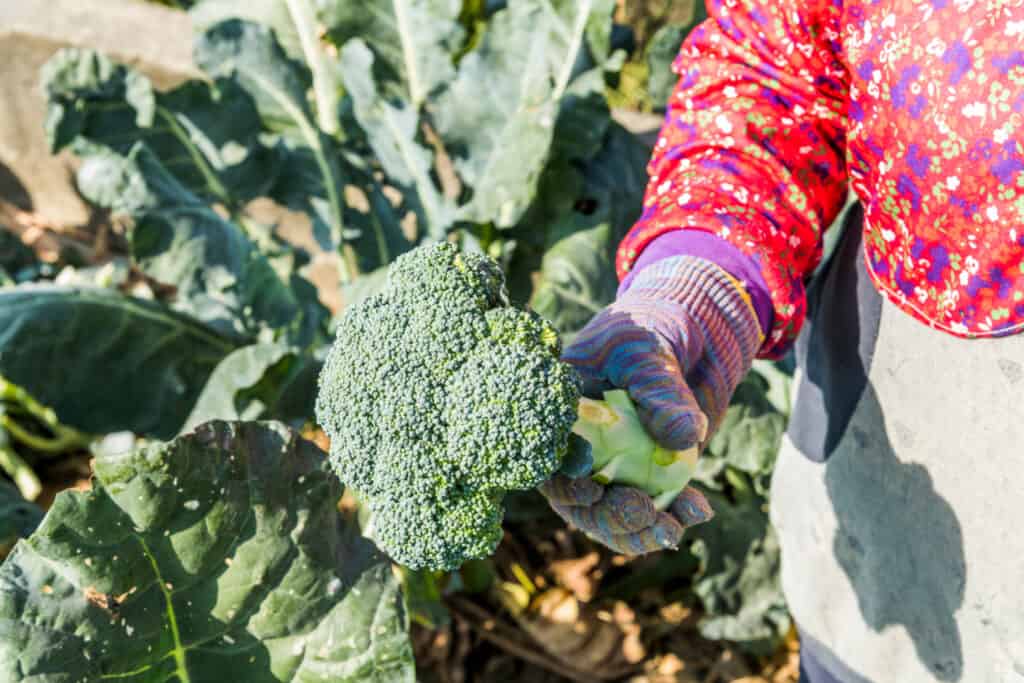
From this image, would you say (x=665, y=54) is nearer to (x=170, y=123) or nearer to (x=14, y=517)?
(x=170, y=123)

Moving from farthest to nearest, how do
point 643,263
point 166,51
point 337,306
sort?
point 337,306
point 166,51
point 643,263

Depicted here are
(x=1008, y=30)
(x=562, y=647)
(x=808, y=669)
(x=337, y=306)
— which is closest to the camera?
(x=1008, y=30)

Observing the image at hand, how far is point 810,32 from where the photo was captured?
3.11ft

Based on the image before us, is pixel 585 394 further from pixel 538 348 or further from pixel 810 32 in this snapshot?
pixel 810 32

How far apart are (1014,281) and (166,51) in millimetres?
2280

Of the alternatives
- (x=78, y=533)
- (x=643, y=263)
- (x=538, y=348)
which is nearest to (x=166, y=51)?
(x=78, y=533)

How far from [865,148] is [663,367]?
306 millimetres

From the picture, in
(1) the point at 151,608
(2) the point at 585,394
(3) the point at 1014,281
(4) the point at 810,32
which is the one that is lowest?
(1) the point at 151,608

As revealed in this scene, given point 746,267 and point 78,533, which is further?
point 78,533

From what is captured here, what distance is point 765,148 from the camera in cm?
101

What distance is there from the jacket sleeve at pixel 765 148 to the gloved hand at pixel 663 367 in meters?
0.05

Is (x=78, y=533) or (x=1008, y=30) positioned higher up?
(x=1008, y=30)

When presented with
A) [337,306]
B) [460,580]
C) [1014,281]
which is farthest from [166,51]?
[1014,281]

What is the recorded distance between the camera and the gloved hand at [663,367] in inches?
32.6
